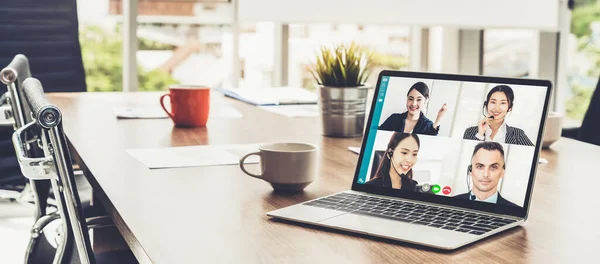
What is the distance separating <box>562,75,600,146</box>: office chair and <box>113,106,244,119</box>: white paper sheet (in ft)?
2.94

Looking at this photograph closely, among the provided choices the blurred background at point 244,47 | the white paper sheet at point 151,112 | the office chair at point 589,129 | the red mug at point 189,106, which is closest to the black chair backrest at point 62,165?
the red mug at point 189,106

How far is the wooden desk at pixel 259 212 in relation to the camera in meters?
0.82

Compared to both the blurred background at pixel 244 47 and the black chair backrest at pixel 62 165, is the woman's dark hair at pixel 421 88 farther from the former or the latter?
the blurred background at pixel 244 47

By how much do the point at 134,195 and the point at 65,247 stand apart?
0.86 ft

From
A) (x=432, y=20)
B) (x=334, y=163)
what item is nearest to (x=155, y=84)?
(x=432, y=20)

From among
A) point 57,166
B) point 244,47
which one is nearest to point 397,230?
point 57,166

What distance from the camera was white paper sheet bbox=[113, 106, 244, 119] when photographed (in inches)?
75.3

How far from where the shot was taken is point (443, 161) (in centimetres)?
102

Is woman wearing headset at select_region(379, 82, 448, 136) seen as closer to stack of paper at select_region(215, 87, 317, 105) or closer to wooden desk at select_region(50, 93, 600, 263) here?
wooden desk at select_region(50, 93, 600, 263)

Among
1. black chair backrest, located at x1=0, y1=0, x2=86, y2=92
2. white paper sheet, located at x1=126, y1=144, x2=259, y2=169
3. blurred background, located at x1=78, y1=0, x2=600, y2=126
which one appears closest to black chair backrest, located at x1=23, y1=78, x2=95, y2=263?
white paper sheet, located at x1=126, y1=144, x2=259, y2=169

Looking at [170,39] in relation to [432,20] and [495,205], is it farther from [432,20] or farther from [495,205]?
[495,205]

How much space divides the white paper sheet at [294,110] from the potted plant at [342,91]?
343 millimetres

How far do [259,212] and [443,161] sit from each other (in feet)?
0.83

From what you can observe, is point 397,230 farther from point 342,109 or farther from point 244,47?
point 244,47
